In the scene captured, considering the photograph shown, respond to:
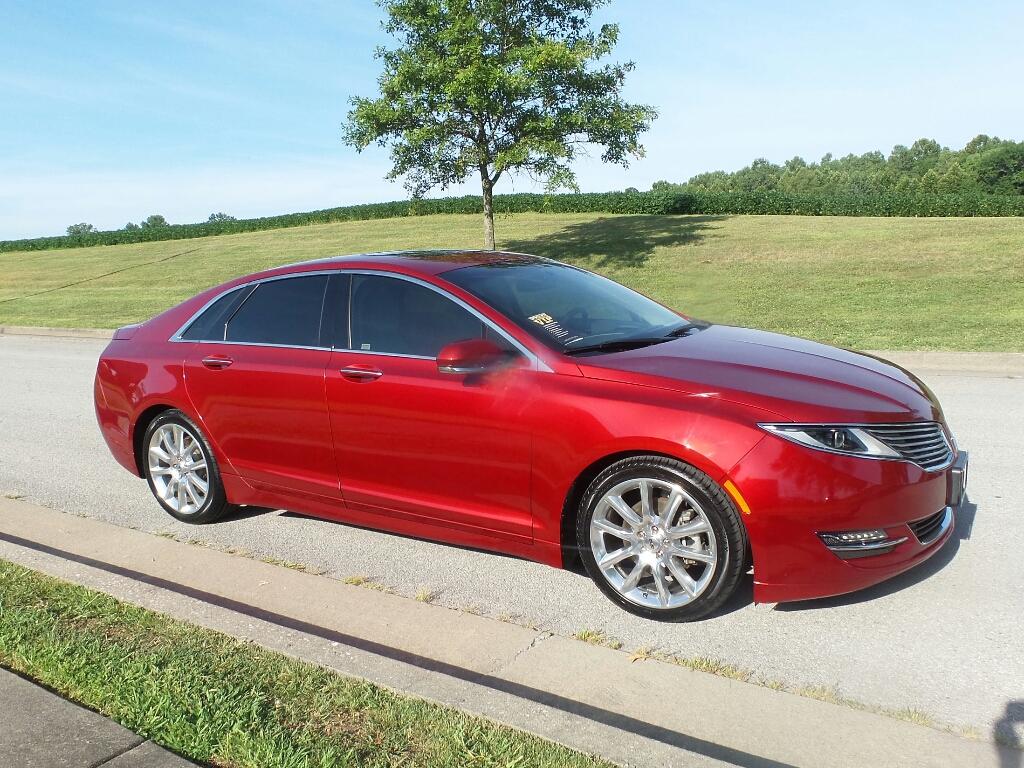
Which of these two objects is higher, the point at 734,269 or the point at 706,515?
the point at 706,515

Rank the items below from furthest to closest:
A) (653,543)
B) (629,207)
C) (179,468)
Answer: (629,207)
(179,468)
(653,543)

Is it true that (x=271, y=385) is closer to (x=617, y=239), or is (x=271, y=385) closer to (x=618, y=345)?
(x=618, y=345)

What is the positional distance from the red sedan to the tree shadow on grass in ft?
72.6

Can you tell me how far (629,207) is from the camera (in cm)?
4734

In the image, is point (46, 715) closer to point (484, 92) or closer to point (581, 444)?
point (581, 444)

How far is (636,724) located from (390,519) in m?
2.05

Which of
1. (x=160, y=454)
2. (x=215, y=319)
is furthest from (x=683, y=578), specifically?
(x=160, y=454)

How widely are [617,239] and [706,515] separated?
29.8 metres

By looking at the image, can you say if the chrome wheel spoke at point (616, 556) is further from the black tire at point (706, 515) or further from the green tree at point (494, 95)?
the green tree at point (494, 95)

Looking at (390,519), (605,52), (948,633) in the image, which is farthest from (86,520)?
(605,52)

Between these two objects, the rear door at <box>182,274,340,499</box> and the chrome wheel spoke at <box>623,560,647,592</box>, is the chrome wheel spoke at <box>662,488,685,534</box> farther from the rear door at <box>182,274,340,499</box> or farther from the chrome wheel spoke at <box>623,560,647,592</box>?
the rear door at <box>182,274,340,499</box>

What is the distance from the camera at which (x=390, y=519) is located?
4.79 metres

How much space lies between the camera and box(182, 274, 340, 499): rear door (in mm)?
4938

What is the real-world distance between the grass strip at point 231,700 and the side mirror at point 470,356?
1.45m
